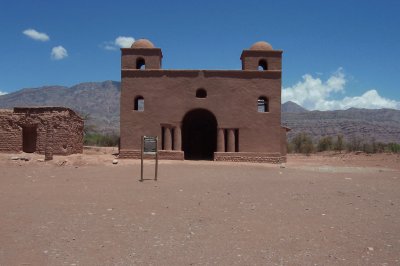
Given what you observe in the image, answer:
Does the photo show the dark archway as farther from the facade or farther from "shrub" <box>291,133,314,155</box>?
"shrub" <box>291,133,314,155</box>

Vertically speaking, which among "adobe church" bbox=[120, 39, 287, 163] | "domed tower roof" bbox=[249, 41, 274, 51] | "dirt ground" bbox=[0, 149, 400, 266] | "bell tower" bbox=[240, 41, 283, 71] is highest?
"domed tower roof" bbox=[249, 41, 274, 51]

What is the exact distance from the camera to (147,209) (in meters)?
8.04

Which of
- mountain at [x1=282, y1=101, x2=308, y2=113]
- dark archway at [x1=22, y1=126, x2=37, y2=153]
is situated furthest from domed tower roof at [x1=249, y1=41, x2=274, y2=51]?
mountain at [x1=282, y1=101, x2=308, y2=113]

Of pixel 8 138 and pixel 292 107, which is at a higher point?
pixel 292 107

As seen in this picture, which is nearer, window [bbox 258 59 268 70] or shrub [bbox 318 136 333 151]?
window [bbox 258 59 268 70]

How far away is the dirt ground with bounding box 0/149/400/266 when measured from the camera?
5.16m

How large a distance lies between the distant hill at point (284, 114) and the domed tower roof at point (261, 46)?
86.7 ft

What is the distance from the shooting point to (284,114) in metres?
93.8

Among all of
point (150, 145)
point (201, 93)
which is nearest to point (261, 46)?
point (201, 93)

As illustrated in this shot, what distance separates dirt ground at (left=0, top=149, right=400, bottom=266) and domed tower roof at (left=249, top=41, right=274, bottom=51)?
44.4ft

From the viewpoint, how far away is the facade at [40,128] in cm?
1909

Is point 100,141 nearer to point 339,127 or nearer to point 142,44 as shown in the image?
point 142,44

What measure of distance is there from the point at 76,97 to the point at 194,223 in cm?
14282

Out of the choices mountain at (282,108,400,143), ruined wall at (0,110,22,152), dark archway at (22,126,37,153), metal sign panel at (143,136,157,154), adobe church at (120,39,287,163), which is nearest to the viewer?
metal sign panel at (143,136,157,154)
